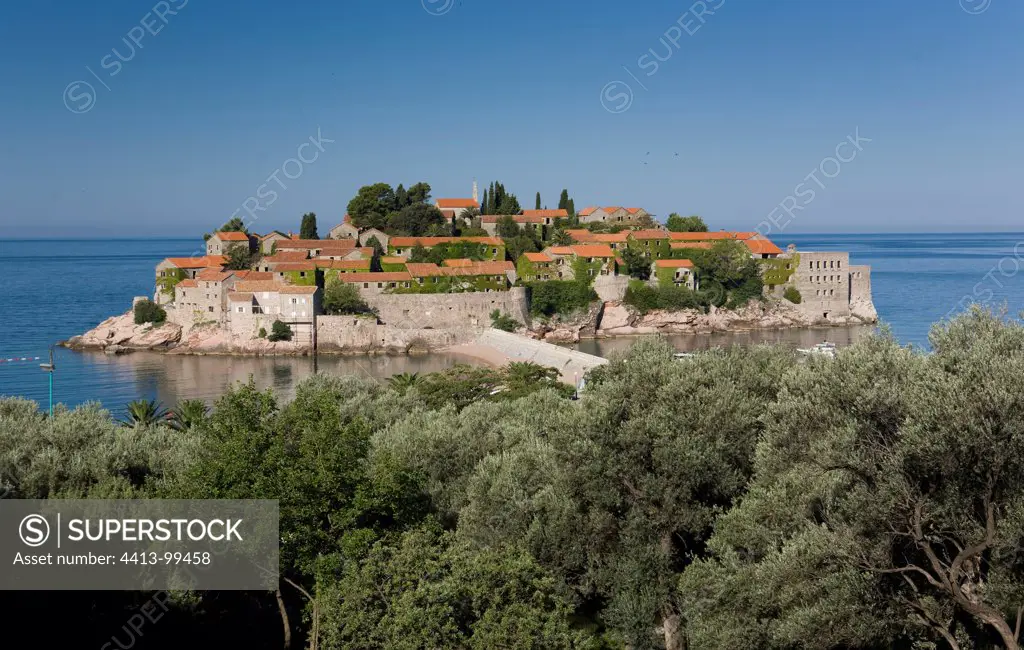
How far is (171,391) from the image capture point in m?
32.0

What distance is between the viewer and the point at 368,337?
137 ft

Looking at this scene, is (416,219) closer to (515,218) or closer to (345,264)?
(515,218)

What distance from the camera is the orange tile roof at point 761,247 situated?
51625 mm

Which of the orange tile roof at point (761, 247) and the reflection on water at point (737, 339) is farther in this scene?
the orange tile roof at point (761, 247)

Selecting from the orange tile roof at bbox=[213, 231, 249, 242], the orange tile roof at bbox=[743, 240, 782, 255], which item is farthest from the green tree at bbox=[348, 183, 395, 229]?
the orange tile roof at bbox=[743, 240, 782, 255]

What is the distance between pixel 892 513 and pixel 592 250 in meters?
41.8

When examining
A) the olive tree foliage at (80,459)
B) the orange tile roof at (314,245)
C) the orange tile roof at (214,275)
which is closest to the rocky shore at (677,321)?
the orange tile roof at (314,245)

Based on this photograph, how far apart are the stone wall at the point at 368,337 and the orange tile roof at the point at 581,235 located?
43.3 ft

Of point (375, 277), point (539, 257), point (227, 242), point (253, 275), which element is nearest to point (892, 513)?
point (375, 277)

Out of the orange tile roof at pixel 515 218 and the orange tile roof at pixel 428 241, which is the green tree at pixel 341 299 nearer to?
the orange tile roof at pixel 428 241

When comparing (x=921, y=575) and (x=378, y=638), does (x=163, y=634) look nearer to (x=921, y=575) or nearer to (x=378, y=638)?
(x=378, y=638)

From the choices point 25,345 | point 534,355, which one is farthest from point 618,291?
point 25,345

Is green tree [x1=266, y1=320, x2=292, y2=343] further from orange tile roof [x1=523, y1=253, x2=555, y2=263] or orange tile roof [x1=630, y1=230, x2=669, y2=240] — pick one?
orange tile roof [x1=630, y1=230, x2=669, y2=240]

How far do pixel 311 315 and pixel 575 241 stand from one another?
17243 millimetres
